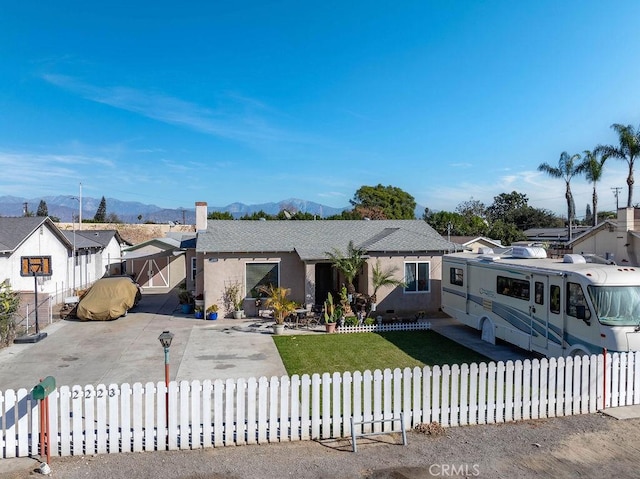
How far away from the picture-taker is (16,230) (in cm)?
2322

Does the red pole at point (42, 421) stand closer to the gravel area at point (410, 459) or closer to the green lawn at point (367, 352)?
the gravel area at point (410, 459)

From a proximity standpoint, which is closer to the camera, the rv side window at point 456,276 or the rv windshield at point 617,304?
the rv windshield at point 617,304

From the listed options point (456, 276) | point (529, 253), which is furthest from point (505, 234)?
point (529, 253)

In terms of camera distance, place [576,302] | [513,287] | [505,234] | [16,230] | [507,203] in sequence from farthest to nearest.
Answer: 1. [507,203]
2. [505,234]
3. [16,230]
4. [513,287]
5. [576,302]

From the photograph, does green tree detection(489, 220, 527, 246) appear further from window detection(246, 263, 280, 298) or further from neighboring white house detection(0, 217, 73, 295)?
neighboring white house detection(0, 217, 73, 295)

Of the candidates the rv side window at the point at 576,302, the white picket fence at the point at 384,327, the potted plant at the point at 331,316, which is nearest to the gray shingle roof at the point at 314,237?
the potted plant at the point at 331,316

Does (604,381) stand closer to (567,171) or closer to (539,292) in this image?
(539,292)

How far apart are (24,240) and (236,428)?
19.8 metres

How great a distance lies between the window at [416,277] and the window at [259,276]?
5.75m

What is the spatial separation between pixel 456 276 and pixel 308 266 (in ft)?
20.3

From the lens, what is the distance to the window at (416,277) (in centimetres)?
2011

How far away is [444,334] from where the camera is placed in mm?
16938

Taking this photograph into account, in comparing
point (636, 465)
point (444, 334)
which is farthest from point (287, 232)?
point (636, 465)

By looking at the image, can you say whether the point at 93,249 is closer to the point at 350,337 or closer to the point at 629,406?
the point at 350,337
